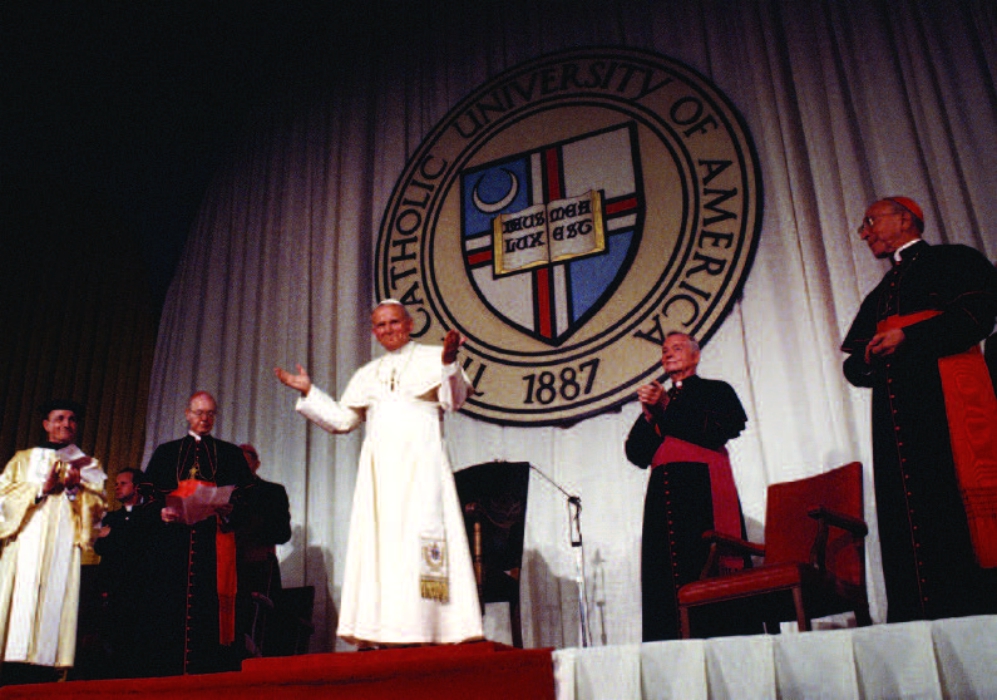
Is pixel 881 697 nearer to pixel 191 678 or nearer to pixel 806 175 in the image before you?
pixel 191 678

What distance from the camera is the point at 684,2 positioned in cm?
572

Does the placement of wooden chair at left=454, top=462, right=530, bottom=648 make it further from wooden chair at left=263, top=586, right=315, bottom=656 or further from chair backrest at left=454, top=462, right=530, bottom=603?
wooden chair at left=263, top=586, right=315, bottom=656

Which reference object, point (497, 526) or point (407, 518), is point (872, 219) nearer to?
point (407, 518)

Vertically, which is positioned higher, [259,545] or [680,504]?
[259,545]

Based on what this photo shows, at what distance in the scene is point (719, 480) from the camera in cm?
386

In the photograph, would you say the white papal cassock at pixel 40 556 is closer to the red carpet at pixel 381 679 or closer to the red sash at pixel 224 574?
the red sash at pixel 224 574

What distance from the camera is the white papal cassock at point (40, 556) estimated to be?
459 centimetres

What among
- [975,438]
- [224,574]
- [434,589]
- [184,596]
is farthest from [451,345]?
[184,596]

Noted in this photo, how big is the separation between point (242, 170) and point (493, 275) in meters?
2.78

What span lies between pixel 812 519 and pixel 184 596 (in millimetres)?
2945

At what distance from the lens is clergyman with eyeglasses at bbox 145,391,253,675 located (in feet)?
14.7

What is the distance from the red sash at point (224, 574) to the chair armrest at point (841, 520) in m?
2.84

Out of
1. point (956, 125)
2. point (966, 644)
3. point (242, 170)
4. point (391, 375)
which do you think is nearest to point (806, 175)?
point (956, 125)

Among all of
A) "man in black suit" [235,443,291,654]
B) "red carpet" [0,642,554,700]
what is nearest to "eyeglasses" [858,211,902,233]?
"red carpet" [0,642,554,700]
